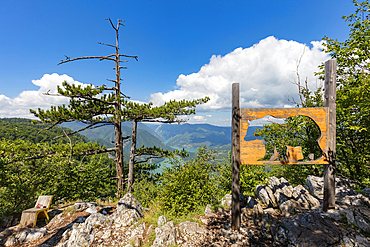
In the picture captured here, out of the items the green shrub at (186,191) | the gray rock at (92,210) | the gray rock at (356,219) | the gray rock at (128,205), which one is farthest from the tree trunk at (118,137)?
the gray rock at (356,219)

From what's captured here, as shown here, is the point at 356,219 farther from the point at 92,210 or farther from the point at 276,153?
the point at 92,210

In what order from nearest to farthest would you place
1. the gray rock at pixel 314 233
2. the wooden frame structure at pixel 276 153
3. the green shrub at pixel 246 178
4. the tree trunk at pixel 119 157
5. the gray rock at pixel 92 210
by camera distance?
the gray rock at pixel 314 233 < the wooden frame structure at pixel 276 153 < the gray rock at pixel 92 210 < the green shrub at pixel 246 178 < the tree trunk at pixel 119 157

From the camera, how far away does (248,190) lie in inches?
241

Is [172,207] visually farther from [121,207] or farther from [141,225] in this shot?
[121,207]

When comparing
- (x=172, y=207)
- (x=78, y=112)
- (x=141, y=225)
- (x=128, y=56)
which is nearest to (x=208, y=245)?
(x=172, y=207)

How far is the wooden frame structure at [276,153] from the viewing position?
12.3 ft

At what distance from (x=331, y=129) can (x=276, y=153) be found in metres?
1.74

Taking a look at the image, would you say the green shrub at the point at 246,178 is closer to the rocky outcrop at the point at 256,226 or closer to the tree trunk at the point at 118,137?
the rocky outcrop at the point at 256,226

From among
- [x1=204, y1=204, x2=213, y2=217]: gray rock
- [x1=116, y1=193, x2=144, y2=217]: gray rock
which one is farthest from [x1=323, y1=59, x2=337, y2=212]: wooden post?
[x1=116, y1=193, x2=144, y2=217]: gray rock

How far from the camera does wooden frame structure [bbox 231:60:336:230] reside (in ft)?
12.3

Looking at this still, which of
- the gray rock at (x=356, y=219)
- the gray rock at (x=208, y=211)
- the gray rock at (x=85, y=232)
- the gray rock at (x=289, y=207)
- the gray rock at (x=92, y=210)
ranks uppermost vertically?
the gray rock at (x=356, y=219)

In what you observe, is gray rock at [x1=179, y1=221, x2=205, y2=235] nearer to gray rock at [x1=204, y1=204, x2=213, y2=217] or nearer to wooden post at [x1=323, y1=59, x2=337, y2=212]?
gray rock at [x1=204, y1=204, x2=213, y2=217]

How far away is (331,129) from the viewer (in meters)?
3.93

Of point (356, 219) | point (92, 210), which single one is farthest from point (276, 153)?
point (92, 210)
